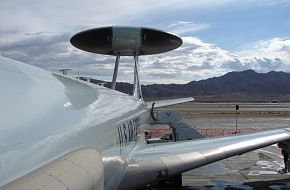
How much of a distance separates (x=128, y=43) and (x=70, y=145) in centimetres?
1608

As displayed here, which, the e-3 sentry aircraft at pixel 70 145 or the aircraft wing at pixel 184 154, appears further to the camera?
the aircraft wing at pixel 184 154

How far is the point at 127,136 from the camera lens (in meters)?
11.3

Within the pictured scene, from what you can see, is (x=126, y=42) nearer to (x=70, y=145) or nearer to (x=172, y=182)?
(x=172, y=182)

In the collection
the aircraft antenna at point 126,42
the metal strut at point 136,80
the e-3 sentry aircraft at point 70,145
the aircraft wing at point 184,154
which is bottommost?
the aircraft wing at point 184,154

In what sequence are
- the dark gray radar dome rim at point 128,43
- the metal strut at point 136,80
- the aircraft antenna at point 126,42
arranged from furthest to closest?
the metal strut at point 136,80 < the dark gray radar dome rim at point 128,43 < the aircraft antenna at point 126,42

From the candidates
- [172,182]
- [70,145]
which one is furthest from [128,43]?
[70,145]

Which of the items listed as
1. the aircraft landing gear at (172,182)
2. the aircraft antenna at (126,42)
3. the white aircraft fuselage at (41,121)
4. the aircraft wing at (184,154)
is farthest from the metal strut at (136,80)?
the white aircraft fuselage at (41,121)

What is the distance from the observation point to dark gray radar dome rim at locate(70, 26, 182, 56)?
20.4m

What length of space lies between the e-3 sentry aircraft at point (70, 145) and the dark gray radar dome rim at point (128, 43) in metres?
8.48

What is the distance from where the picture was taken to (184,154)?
11820 mm

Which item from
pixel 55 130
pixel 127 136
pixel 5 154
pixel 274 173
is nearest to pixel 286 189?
pixel 274 173

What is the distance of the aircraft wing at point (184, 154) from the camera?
9.93 m

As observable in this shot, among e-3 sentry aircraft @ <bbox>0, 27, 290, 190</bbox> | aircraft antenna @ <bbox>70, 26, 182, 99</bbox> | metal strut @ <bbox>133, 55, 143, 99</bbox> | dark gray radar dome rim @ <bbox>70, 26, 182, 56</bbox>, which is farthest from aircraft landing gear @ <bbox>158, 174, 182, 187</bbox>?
metal strut @ <bbox>133, 55, 143, 99</bbox>

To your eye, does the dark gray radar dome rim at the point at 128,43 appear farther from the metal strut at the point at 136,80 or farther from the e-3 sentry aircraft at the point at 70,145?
the e-3 sentry aircraft at the point at 70,145
